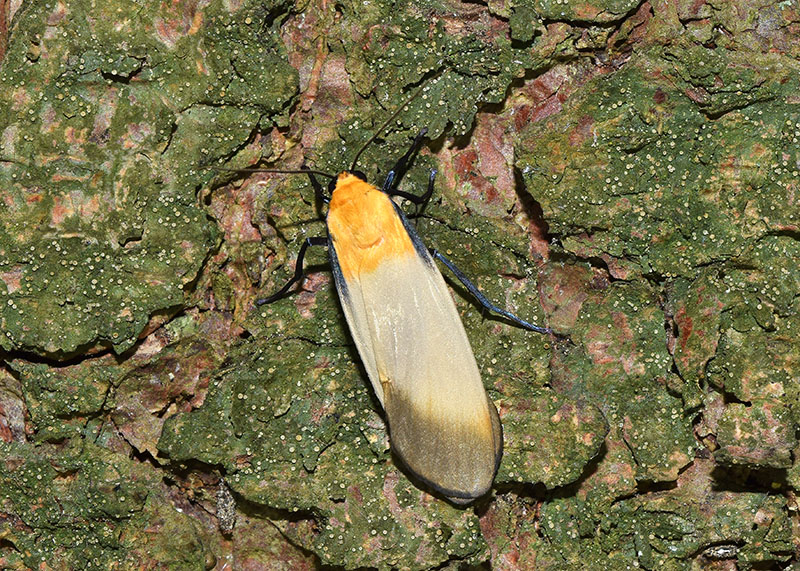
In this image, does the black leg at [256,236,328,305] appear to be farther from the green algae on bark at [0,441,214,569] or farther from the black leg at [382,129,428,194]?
the green algae on bark at [0,441,214,569]

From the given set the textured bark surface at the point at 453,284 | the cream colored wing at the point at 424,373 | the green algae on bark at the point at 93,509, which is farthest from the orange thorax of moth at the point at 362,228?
the green algae on bark at the point at 93,509

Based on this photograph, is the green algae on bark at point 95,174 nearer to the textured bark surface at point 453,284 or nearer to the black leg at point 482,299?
the textured bark surface at point 453,284

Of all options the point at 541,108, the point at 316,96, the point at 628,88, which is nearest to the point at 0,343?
the point at 316,96

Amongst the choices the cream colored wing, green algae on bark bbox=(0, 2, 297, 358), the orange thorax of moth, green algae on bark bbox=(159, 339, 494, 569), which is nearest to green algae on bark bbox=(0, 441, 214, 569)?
green algae on bark bbox=(159, 339, 494, 569)

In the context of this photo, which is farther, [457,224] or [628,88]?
[457,224]

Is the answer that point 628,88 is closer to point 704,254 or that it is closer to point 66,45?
point 704,254
